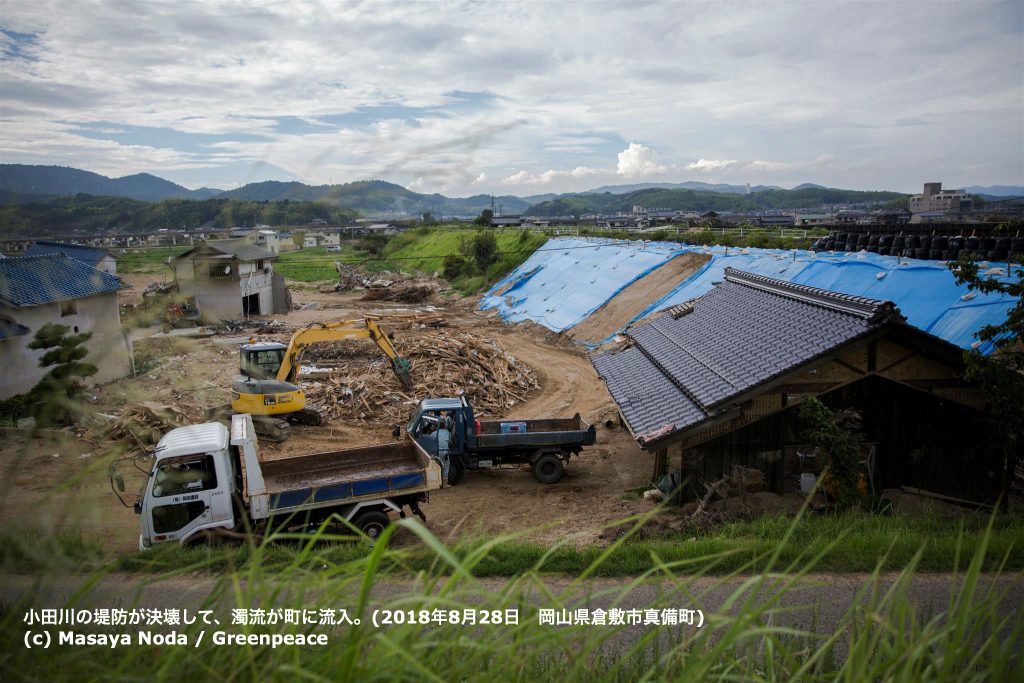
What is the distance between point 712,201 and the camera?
140 metres

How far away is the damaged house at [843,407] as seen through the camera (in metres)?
9.38

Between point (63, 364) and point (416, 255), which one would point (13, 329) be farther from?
point (416, 255)

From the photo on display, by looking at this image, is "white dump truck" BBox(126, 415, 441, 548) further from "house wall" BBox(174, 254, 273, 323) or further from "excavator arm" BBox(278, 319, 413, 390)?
"house wall" BBox(174, 254, 273, 323)

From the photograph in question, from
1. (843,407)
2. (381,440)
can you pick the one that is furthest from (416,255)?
(843,407)

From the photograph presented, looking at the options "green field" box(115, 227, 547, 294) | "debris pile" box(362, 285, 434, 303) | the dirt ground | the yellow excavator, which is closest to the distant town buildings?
"green field" box(115, 227, 547, 294)

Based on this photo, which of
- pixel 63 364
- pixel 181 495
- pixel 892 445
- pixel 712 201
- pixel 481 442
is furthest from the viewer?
pixel 712 201

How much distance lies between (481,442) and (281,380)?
7.10 metres

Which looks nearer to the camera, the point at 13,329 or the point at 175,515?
the point at 175,515

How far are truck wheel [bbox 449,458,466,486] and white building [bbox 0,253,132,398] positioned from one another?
6.57 m

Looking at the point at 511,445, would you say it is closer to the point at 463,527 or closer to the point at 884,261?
the point at 463,527

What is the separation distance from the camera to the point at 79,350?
9.14 ft

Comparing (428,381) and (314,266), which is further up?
(314,266)

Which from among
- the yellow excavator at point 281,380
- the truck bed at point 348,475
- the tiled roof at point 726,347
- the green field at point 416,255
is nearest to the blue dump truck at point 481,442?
the truck bed at point 348,475

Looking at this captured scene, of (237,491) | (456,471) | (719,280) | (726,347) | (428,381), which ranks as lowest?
(456,471)
